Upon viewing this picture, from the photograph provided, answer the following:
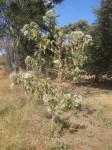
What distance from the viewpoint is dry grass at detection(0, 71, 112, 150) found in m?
6.92

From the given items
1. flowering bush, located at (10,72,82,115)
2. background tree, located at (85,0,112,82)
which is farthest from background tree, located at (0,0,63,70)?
flowering bush, located at (10,72,82,115)

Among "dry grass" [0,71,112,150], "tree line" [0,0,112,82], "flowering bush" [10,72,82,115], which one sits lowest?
"dry grass" [0,71,112,150]

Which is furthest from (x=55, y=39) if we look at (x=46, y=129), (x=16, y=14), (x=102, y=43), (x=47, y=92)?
(x=102, y=43)

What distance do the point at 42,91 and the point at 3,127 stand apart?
4.98 feet

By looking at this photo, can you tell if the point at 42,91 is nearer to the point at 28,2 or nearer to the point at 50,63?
the point at 50,63

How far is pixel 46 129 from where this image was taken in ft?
26.7

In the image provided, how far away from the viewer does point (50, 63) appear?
9.34 metres

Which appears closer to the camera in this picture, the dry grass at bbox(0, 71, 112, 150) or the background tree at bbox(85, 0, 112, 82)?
the dry grass at bbox(0, 71, 112, 150)

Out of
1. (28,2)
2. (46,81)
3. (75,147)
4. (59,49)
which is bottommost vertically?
(75,147)

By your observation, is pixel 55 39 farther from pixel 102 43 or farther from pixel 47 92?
pixel 102 43

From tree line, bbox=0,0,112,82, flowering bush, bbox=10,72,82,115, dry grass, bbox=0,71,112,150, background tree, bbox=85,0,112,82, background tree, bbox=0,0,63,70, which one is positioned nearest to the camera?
dry grass, bbox=0,71,112,150

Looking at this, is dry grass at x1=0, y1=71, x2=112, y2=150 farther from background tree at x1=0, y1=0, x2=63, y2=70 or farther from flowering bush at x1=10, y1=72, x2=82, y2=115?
background tree at x1=0, y1=0, x2=63, y2=70

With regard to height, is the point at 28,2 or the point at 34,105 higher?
the point at 28,2

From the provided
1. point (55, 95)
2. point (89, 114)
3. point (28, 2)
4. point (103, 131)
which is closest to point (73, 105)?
point (55, 95)
